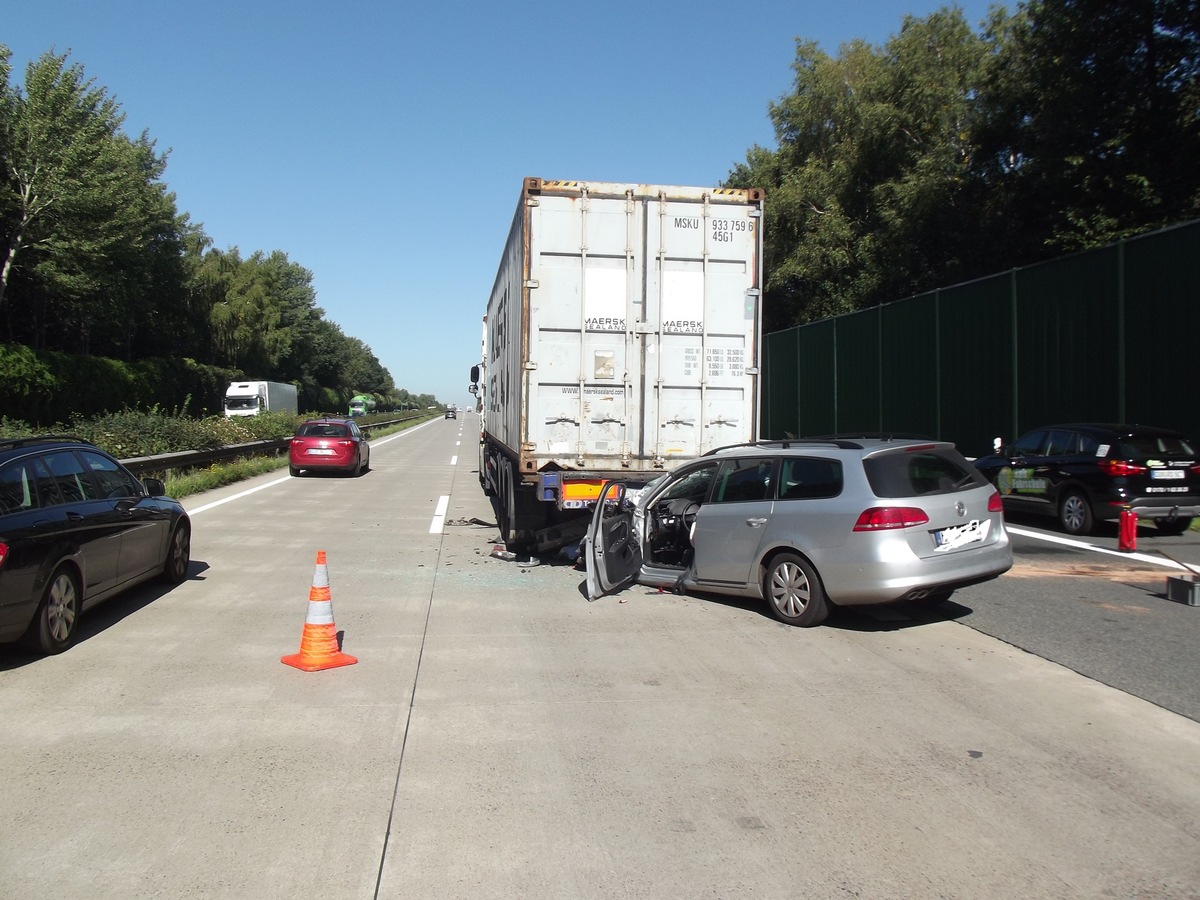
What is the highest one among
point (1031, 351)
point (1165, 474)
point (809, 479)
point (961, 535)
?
point (1031, 351)

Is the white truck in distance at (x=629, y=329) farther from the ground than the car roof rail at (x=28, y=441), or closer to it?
farther from the ground

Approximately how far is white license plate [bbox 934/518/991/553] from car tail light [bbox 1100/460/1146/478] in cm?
615

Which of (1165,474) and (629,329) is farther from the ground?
(629,329)

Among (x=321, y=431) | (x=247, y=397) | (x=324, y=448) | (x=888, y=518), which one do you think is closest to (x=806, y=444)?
(x=888, y=518)

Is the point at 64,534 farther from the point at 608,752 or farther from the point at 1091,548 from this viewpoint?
the point at 1091,548

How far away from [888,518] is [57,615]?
6.15 metres

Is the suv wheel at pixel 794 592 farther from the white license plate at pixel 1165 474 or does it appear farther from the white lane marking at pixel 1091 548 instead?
the white license plate at pixel 1165 474

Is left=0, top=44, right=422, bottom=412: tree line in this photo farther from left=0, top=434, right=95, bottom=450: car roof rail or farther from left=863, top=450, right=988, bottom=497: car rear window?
left=863, top=450, right=988, bottom=497: car rear window

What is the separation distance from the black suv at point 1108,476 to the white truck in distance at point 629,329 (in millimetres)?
5545

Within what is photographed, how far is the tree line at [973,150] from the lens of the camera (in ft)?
73.6

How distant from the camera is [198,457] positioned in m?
22.2

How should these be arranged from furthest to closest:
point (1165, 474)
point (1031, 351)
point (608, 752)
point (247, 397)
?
point (247, 397)
point (1031, 351)
point (1165, 474)
point (608, 752)

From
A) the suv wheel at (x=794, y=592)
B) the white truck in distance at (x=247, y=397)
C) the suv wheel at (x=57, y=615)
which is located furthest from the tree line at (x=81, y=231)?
the suv wheel at (x=794, y=592)

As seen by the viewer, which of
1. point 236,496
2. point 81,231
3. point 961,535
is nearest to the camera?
point 961,535
